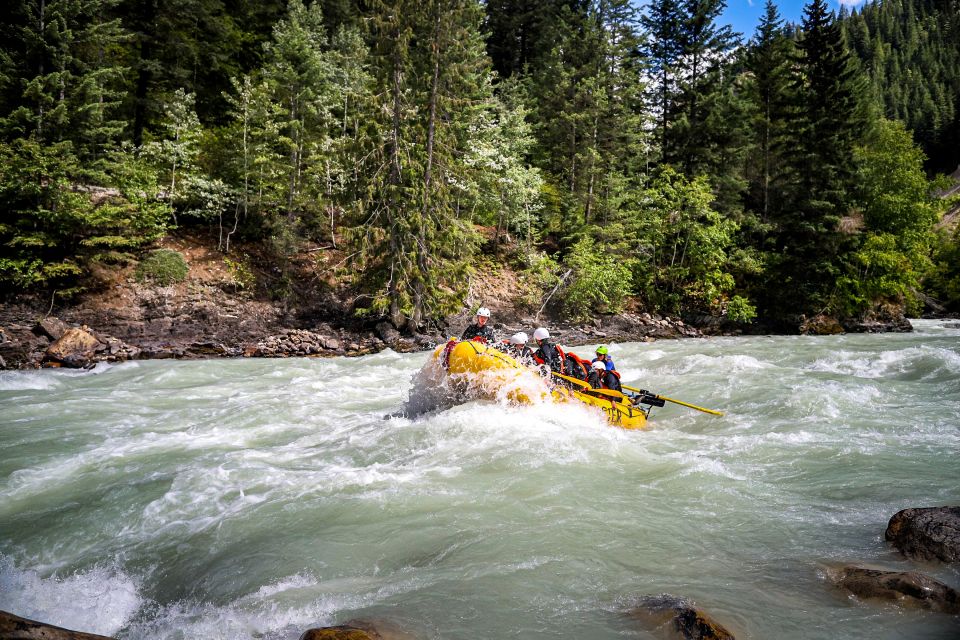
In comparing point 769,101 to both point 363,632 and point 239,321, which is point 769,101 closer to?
point 239,321

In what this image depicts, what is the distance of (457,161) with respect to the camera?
21.6 meters

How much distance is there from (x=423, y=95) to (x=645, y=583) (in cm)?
1938

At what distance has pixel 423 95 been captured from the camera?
19.9 metres

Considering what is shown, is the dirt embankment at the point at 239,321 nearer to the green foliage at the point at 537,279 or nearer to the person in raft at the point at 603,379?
the green foliage at the point at 537,279

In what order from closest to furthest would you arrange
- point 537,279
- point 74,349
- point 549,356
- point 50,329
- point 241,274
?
point 549,356
point 74,349
point 50,329
point 241,274
point 537,279

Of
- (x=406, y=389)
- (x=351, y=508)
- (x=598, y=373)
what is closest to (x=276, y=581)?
(x=351, y=508)

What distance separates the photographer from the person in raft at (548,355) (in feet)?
32.9

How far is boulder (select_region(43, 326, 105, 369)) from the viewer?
1401 centimetres

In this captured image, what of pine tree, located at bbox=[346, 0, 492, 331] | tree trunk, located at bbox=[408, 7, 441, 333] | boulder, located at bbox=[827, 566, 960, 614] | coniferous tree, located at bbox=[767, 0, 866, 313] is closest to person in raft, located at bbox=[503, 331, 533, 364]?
boulder, located at bbox=[827, 566, 960, 614]

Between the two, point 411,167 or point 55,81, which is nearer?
point 55,81

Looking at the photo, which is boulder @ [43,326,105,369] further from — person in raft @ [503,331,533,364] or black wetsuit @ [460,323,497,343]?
person in raft @ [503,331,533,364]

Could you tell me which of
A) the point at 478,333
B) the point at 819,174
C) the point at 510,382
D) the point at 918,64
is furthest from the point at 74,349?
the point at 918,64

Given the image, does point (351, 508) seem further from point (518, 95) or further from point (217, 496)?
point (518, 95)

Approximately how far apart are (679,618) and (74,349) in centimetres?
1694
